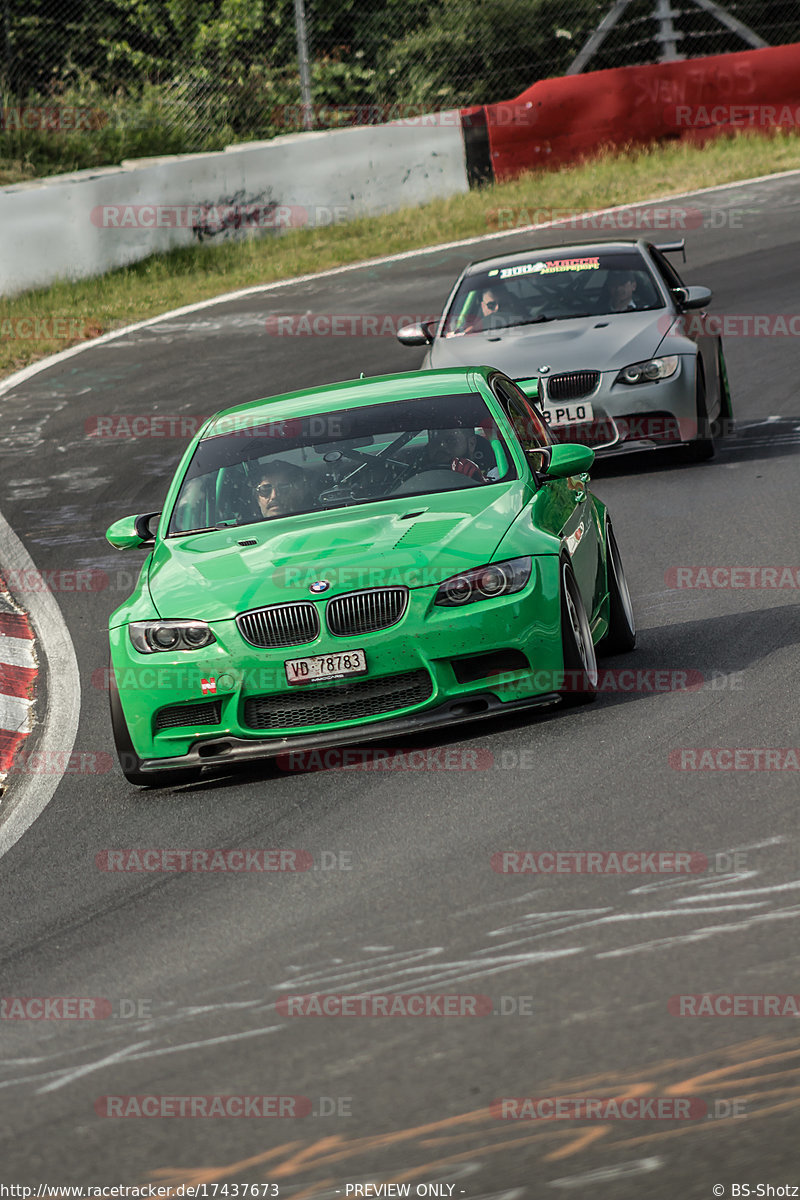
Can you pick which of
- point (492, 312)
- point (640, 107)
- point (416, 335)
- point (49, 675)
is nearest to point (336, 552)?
point (49, 675)

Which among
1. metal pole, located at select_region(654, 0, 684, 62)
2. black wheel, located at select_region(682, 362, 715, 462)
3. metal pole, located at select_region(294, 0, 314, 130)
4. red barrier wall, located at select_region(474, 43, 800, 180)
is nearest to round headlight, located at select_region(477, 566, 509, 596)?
black wheel, located at select_region(682, 362, 715, 462)

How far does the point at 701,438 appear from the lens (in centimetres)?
1324

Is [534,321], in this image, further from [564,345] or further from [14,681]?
[14,681]

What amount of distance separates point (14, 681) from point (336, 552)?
9.66 ft

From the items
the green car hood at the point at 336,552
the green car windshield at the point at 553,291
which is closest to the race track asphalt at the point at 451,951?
the green car hood at the point at 336,552

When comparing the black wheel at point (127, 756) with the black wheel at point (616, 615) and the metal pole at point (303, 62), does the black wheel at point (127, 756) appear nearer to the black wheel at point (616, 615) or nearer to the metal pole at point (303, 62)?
the black wheel at point (616, 615)

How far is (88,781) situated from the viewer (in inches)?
305

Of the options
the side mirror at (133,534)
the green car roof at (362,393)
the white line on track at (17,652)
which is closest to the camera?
the side mirror at (133,534)

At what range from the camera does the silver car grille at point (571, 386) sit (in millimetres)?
12680

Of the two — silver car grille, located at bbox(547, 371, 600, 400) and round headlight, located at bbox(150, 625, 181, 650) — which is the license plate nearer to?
silver car grille, located at bbox(547, 371, 600, 400)

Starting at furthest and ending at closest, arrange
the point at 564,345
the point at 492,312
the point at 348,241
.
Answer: the point at 348,241 < the point at 492,312 < the point at 564,345

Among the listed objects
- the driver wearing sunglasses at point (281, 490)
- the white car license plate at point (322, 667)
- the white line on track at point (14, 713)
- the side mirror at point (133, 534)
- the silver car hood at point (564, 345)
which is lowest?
the white line on track at point (14, 713)

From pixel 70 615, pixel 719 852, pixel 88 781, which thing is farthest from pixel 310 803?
pixel 70 615

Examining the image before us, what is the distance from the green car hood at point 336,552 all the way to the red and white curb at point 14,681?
1.27m
